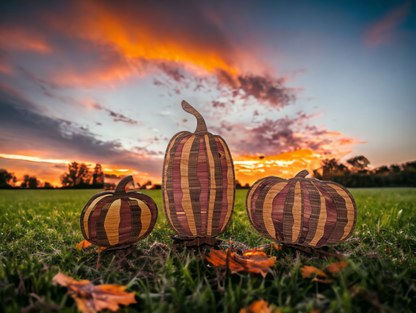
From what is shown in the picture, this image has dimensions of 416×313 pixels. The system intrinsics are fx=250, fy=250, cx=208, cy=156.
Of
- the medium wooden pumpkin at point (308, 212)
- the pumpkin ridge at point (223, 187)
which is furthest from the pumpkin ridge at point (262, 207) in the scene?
the pumpkin ridge at point (223, 187)

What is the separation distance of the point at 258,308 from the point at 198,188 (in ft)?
3.44

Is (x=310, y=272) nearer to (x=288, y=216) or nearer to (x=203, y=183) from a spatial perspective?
(x=288, y=216)

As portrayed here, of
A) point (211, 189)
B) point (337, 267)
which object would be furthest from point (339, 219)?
point (211, 189)

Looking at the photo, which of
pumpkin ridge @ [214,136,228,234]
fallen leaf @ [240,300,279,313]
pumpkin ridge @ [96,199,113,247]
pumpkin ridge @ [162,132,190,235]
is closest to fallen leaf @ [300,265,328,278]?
fallen leaf @ [240,300,279,313]

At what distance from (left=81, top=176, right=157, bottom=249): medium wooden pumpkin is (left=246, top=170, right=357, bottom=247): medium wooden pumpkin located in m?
1.10

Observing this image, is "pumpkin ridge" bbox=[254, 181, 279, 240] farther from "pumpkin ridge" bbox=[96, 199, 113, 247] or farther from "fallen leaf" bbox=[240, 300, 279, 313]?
"pumpkin ridge" bbox=[96, 199, 113, 247]

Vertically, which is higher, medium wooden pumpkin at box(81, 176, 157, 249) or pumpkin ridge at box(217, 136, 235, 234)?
pumpkin ridge at box(217, 136, 235, 234)

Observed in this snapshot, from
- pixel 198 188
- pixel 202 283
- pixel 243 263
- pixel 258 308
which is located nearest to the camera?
pixel 258 308

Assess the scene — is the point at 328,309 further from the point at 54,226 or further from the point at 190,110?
the point at 54,226

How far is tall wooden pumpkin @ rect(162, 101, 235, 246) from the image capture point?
2.12 meters

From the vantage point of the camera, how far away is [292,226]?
2049mm

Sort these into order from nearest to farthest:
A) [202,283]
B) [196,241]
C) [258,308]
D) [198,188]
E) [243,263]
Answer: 1. [258,308]
2. [202,283]
3. [243,263]
4. [198,188]
5. [196,241]

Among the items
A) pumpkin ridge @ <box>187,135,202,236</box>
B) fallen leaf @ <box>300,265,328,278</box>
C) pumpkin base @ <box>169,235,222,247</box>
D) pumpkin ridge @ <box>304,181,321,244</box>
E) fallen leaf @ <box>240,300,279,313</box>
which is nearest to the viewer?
fallen leaf @ <box>240,300,279,313</box>

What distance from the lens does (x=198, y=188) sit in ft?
6.94
